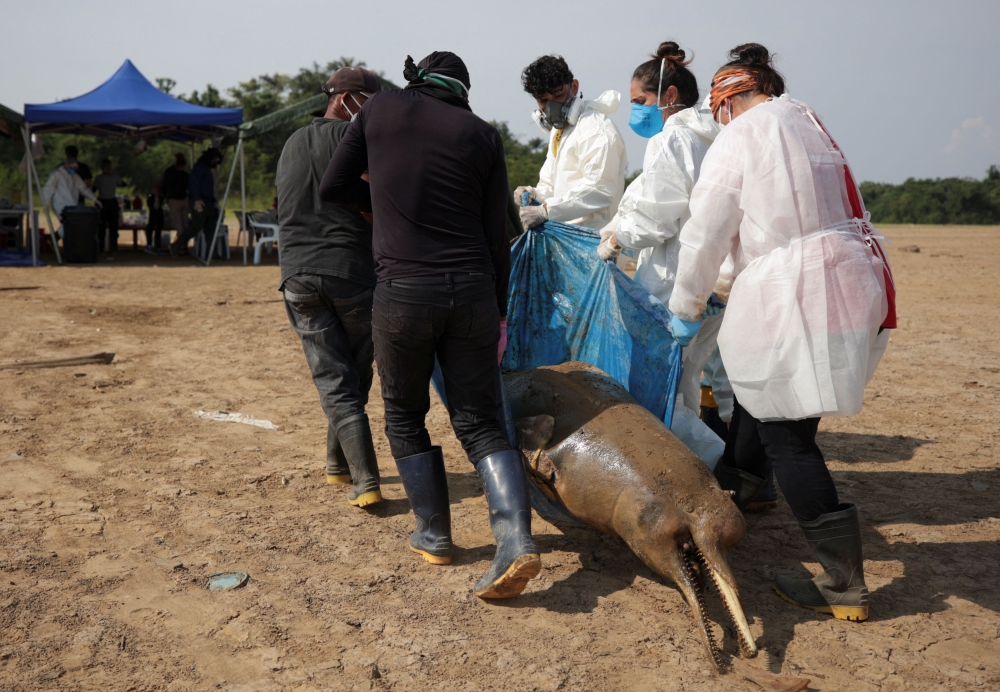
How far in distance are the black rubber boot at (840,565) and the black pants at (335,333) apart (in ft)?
6.59

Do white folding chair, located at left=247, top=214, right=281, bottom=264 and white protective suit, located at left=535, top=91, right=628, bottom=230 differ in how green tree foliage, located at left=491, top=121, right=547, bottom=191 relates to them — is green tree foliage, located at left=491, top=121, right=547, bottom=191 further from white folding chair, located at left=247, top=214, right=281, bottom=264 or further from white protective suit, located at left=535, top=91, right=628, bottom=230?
white protective suit, located at left=535, top=91, right=628, bottom=230

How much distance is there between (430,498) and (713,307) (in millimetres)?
1413

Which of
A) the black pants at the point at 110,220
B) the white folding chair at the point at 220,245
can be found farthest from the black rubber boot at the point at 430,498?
the black pants at the point at 110,220

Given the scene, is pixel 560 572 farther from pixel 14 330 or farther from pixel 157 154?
pixel 157 154

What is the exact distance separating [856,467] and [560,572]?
209 centimetres

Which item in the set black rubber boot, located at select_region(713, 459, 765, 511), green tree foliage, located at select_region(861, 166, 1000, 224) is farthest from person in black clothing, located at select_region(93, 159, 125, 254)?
green tree foliage, located at select_region(861, 166, 1000, 224)

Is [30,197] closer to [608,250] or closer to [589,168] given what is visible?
[589,168]

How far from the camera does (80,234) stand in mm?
13477

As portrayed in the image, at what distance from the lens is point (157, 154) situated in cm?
3269

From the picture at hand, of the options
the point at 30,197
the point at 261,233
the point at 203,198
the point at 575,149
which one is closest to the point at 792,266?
the point at 575,149

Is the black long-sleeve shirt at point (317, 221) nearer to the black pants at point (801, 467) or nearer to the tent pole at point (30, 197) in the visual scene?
the black pants at point (801, 467)

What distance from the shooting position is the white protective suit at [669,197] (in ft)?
11.6

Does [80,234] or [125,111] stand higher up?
[125,111]

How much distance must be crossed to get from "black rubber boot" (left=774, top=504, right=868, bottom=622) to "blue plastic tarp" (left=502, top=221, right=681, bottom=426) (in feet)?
2.82
